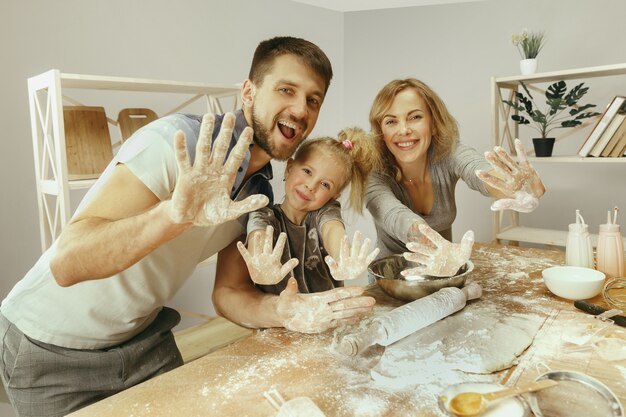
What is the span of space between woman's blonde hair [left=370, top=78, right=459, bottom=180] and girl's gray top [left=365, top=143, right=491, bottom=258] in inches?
1.6

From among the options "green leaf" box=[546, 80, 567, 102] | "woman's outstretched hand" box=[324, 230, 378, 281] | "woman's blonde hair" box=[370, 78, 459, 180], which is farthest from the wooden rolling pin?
"green leaf" box=[546, 80, 567, 102]

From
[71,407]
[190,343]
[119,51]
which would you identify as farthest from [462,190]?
[71,407]

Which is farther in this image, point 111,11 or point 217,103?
point 217,103

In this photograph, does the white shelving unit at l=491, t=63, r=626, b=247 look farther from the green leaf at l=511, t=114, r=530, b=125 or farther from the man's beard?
the man's beard

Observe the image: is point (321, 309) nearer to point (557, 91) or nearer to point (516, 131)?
point (557, 91)

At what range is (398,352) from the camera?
3.11 feet

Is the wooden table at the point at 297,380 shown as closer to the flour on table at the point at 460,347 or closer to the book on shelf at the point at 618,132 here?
the flour on table at the point at 460,347

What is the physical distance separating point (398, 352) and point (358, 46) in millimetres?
3207

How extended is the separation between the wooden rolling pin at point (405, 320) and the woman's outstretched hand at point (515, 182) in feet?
1.16

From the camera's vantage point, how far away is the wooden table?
77cm

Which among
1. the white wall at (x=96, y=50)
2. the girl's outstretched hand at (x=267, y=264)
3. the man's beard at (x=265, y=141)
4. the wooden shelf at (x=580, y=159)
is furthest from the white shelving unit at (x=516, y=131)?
the girl's outstretched hand at (x=267, y=264)

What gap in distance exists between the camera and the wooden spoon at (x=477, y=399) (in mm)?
707

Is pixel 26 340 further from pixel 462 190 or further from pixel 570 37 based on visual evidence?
pixel 570 37

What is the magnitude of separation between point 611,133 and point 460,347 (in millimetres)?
2081
